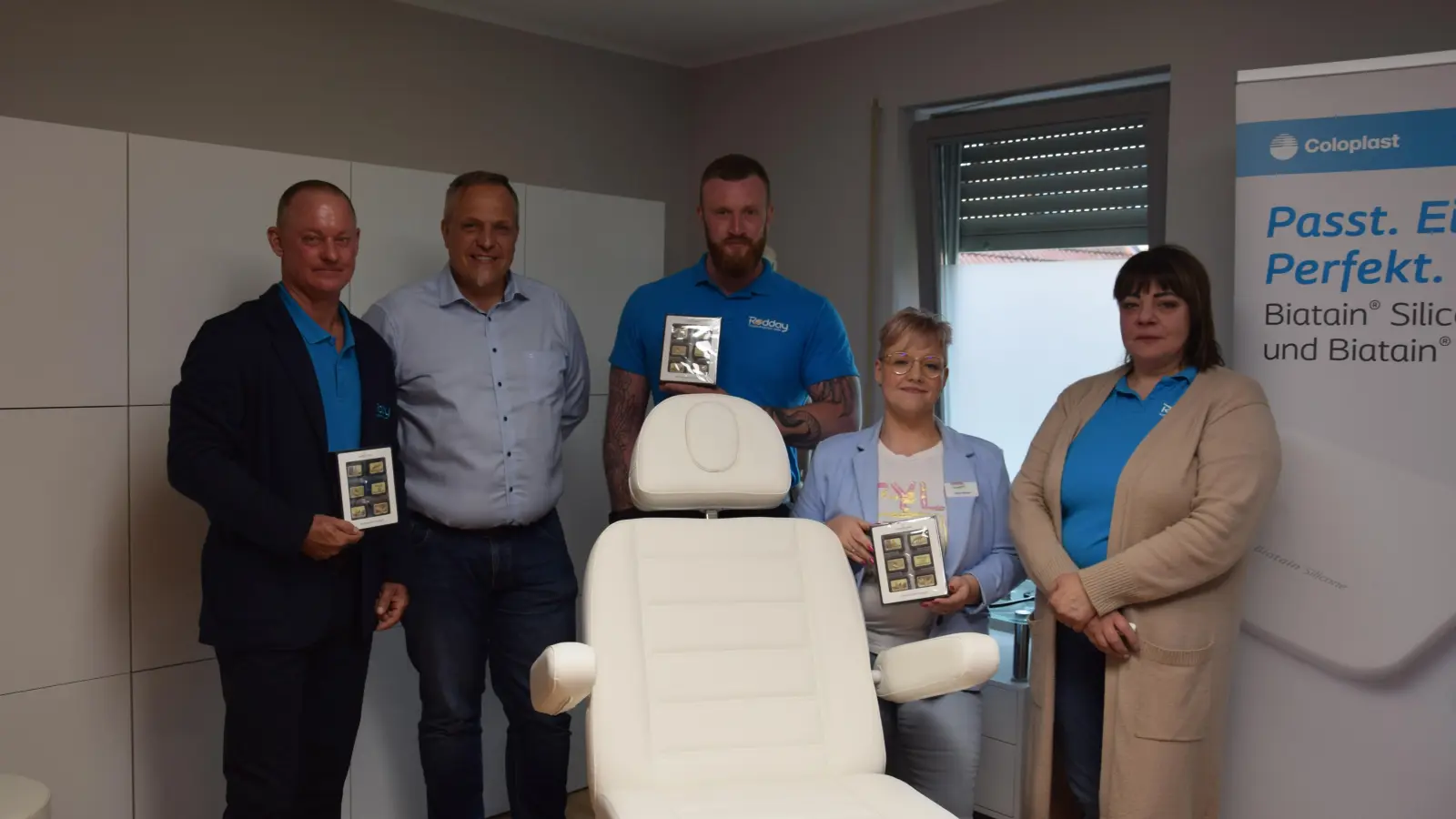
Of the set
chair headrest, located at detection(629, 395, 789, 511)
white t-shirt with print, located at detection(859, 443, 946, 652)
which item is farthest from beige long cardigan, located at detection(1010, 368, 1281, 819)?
chair headrest, located at detection(629, 395, 789, 511)

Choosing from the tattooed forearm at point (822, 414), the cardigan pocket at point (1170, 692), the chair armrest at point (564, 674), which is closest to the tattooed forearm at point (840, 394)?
the tattooed forearm at point (822, 414)

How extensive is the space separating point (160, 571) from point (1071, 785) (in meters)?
2.18

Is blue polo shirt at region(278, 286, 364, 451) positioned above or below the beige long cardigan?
above

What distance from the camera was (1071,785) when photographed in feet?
8.23

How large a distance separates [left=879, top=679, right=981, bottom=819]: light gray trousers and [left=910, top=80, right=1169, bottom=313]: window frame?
7.08ft

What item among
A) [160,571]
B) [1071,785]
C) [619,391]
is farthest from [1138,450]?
[160,571]

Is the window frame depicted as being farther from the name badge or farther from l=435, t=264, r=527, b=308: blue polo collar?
l=435, t=264, r=527, b=308: blue polo collar

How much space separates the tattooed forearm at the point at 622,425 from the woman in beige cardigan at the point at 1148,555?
3.26ft

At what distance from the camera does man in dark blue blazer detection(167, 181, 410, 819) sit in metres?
2.26

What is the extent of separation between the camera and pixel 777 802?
187 cm

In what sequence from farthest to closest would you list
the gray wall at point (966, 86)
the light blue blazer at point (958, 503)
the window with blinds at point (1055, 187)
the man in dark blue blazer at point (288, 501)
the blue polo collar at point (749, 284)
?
the window with blinds at point (1055, 187) → the gray wall at point (966, 86) → the blue polo collar at point (749, 284) → the light blue blazer at point (958, 503) → the man in dark blue blazer at point (288, 501)

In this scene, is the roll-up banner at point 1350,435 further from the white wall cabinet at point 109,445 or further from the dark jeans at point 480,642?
the white wall cabinet at point 109,445

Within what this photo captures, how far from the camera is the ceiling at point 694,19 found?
4309 mm

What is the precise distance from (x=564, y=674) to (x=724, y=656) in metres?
0.36
